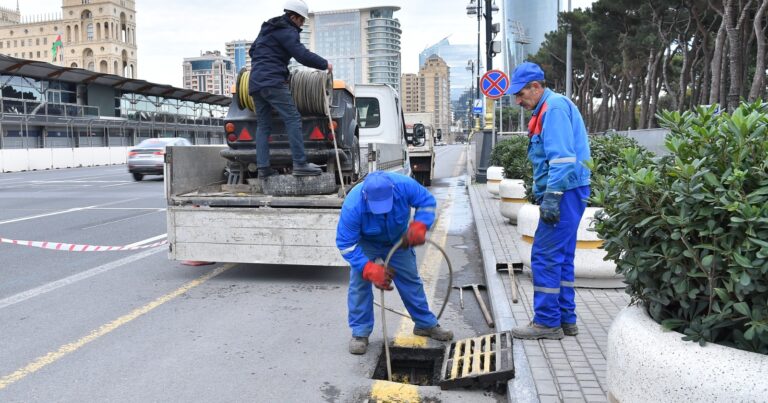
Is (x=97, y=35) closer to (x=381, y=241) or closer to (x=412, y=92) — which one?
(x=412, y=92)

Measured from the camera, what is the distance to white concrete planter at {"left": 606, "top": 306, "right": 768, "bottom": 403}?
2488 millimetres

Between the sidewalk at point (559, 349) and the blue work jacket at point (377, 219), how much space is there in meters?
1.18

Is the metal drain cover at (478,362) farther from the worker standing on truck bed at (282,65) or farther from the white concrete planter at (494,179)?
the white concrete planter at (494,179)

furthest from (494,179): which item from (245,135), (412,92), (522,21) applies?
(412,92)

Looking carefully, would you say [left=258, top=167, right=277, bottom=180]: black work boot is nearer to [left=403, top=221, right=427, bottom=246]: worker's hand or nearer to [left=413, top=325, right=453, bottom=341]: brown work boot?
[left=413, top=325, right=453, bottom=341]: brown work boot

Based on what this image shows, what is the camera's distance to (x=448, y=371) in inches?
180

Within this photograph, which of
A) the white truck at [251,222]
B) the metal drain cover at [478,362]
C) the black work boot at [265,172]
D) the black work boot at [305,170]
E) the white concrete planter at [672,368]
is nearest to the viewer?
the white concrete planter at [672,368]

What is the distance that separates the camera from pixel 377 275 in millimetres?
4387

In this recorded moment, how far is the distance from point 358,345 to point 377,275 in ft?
2.85

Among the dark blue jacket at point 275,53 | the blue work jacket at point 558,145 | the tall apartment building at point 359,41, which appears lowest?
the blue work jacket at point 558,145

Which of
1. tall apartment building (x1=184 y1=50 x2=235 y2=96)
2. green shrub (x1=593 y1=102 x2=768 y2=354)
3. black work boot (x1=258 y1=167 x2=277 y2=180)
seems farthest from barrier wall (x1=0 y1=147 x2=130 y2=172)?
tall apartment building (x1=184 y1=50 x2=235 y2=96)

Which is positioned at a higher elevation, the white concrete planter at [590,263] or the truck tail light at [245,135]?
the truck tail light at [245,135]

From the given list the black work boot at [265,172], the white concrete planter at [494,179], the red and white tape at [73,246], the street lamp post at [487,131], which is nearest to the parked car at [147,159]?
the street lamp post at [487,131]

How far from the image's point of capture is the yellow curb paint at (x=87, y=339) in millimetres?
4562
